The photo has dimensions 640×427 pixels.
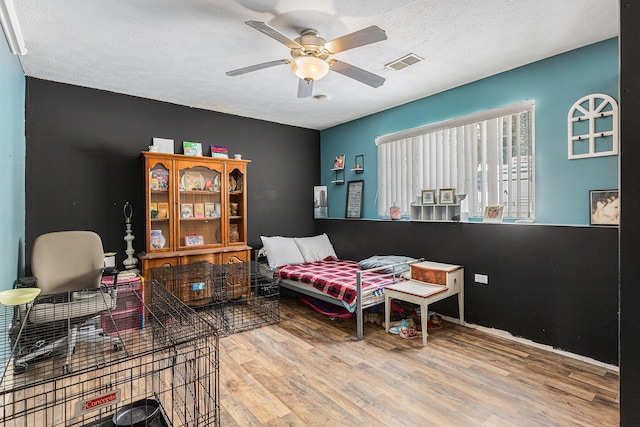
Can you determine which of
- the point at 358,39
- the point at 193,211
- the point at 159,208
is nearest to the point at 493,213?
the point at 358,39

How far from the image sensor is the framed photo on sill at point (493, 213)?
10.4ft

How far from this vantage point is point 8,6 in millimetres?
2045

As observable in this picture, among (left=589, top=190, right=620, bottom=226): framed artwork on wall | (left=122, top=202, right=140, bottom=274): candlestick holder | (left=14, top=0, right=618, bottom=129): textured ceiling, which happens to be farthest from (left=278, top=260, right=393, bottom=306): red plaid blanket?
(left=14, top=0, right=618, bottom=129): textured ceiling

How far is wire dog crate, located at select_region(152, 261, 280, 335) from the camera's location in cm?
354

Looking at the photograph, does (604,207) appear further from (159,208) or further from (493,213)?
(159,208)

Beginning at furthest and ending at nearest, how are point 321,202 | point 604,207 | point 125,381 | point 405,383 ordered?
point 321,202, point 604,207, point 405,383, point 125,381

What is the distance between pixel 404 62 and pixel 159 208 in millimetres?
3048

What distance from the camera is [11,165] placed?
2.50 metres

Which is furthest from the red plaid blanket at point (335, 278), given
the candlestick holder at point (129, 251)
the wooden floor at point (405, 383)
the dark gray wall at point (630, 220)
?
the dark gray wall at point (630, 220)

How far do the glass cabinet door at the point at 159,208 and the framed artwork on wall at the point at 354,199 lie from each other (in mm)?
2447

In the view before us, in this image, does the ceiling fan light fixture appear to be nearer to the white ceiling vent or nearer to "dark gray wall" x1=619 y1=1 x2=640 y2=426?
the white ceiling vent

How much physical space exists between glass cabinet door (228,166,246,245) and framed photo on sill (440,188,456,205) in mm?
2497

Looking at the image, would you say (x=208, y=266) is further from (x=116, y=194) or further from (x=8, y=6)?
(x=8, y=6)

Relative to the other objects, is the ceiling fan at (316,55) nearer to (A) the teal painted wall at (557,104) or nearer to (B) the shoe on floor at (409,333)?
(A) the teal painted wall at (557,104)
